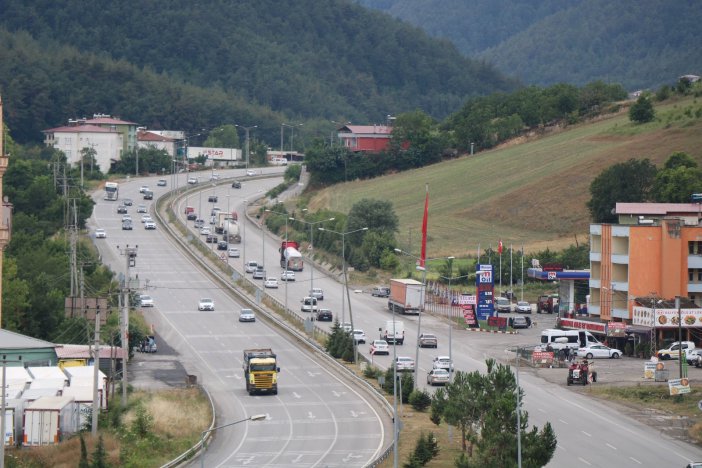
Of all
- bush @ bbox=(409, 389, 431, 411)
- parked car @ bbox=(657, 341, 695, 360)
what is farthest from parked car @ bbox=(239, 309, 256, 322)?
bush @ bbox=(409, 389, 431, 411)

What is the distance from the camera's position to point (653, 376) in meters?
74.7

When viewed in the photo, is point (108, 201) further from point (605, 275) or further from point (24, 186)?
point (605, 275)

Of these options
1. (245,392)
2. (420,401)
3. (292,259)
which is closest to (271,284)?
(292,259)

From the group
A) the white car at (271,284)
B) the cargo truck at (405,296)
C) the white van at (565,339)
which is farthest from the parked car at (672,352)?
the white car at (271,284)

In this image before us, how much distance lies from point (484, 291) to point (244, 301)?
62.2 ft

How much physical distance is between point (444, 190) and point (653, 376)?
94.3m

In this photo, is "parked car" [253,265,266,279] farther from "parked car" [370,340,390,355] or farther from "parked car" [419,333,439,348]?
"parked car" [370,340,390,355]

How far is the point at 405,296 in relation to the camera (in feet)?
333

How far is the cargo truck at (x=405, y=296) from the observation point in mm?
100438

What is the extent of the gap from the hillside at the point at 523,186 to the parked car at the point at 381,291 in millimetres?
15941

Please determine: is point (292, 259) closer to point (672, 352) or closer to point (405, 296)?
point (405, 296)

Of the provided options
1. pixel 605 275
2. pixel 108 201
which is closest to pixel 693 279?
pixel 605 275

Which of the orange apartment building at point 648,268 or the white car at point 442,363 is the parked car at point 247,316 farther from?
the orange apartment building at point 648,268

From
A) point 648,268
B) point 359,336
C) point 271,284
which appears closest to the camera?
point 359,336
